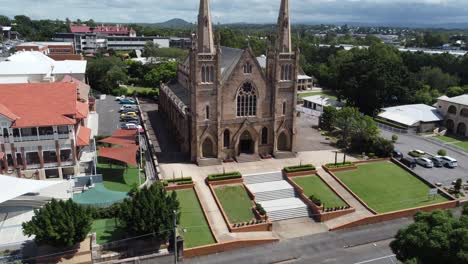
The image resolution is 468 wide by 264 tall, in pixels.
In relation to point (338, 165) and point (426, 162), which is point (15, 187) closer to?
point (338, 165)

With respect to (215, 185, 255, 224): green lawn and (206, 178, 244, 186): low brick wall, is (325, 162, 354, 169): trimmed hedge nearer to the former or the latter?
(206, 178, 244, 186): low brick wall

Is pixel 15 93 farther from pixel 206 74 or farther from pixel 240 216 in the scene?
pixel 240 216

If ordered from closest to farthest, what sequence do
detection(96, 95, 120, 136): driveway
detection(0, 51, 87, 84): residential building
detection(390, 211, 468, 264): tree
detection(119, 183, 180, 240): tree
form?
1. detection(390, 211, 468, 264): tree
2. detection(119, 183, 180, 240): tree
3. detection(96, 95, 120, 136): driveway
4. detection(0, 51, 87, 84): residential building

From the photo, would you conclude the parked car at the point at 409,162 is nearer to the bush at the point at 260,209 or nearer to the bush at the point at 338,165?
the bush at the point at 338,165

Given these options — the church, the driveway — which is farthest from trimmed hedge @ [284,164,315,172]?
the driveway

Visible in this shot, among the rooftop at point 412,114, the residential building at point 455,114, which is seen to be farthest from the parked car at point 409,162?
the residential building at point 455,114

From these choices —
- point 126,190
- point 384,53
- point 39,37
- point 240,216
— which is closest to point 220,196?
point 240,216

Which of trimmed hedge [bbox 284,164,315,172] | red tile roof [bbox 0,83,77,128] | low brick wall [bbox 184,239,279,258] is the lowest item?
low brick wall [bbox 184,239,279,258]
